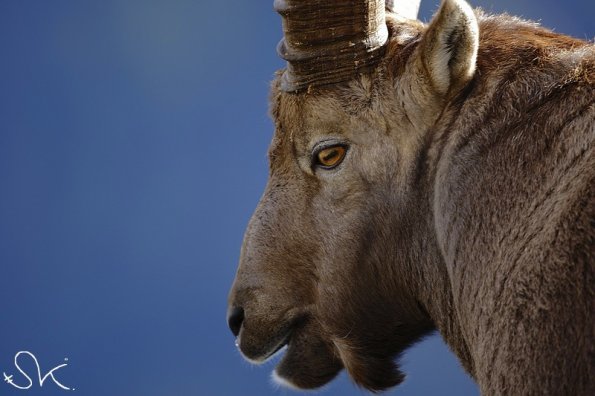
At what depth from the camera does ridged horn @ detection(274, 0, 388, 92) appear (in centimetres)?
370

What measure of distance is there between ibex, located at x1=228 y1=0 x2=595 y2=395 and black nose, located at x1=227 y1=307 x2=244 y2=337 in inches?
0.4

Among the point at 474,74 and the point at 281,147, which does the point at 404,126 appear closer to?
the point at 474,74

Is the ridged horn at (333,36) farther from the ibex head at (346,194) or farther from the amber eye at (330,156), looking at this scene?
the amber eye at (330,156)

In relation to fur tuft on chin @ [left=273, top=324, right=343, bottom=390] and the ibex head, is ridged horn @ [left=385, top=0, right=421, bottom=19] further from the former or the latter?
fur tuft on chin @ [left=273, top=324, right=343, bottom=390]

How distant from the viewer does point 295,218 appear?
12.7ft

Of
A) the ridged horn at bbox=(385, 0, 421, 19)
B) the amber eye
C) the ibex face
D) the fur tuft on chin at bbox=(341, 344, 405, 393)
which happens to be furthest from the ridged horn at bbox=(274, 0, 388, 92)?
the fur tuft on chin at bbox=(341, 344, 405, 393)

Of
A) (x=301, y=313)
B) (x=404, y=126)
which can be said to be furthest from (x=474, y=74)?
(x=301, y=313)

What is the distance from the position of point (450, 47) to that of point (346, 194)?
2.57ft

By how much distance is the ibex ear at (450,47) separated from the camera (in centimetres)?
326

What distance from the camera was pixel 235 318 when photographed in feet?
13.5

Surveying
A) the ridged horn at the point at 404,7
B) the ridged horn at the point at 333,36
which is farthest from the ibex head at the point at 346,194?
the ridged horn at the point at 404,7

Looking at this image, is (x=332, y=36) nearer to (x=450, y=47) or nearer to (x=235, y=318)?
(x=450, y=47)

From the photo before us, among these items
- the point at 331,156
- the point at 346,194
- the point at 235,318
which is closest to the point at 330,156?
the point at 331,156

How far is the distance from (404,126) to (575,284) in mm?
1212
